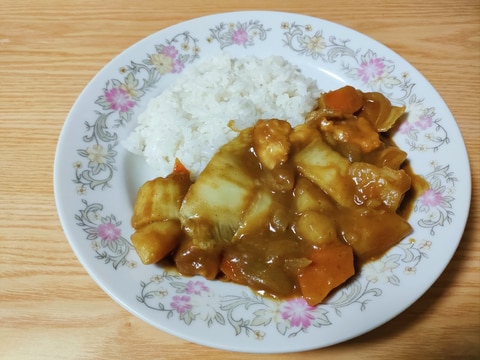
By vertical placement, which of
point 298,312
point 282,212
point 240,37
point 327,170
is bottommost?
point 298,312

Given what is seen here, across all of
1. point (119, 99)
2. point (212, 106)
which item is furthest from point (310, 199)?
point (119, 99)

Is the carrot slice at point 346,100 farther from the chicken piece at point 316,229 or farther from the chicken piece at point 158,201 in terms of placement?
the chicken piece at point 158,201

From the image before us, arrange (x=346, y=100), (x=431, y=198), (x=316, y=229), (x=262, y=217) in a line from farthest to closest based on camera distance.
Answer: (x=346, y=100), (x=431, y=198), (x=262, y=217), (x=316, y=229)

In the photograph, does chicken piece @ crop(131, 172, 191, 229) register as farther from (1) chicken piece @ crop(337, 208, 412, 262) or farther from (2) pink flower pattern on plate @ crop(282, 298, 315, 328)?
(1) chicken piece @ crop(337, 208, 412, 262)

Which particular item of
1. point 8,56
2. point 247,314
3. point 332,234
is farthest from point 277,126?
point 8,56

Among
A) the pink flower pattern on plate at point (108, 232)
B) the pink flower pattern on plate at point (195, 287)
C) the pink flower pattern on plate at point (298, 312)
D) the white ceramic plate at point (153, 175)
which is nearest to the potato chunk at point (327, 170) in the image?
the white ceramic plate at point (153, 175)

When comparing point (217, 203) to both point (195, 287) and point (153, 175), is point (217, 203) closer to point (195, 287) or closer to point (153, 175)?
point (195, 287)

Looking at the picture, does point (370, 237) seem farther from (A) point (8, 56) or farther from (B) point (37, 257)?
(A) point (8, 56)
